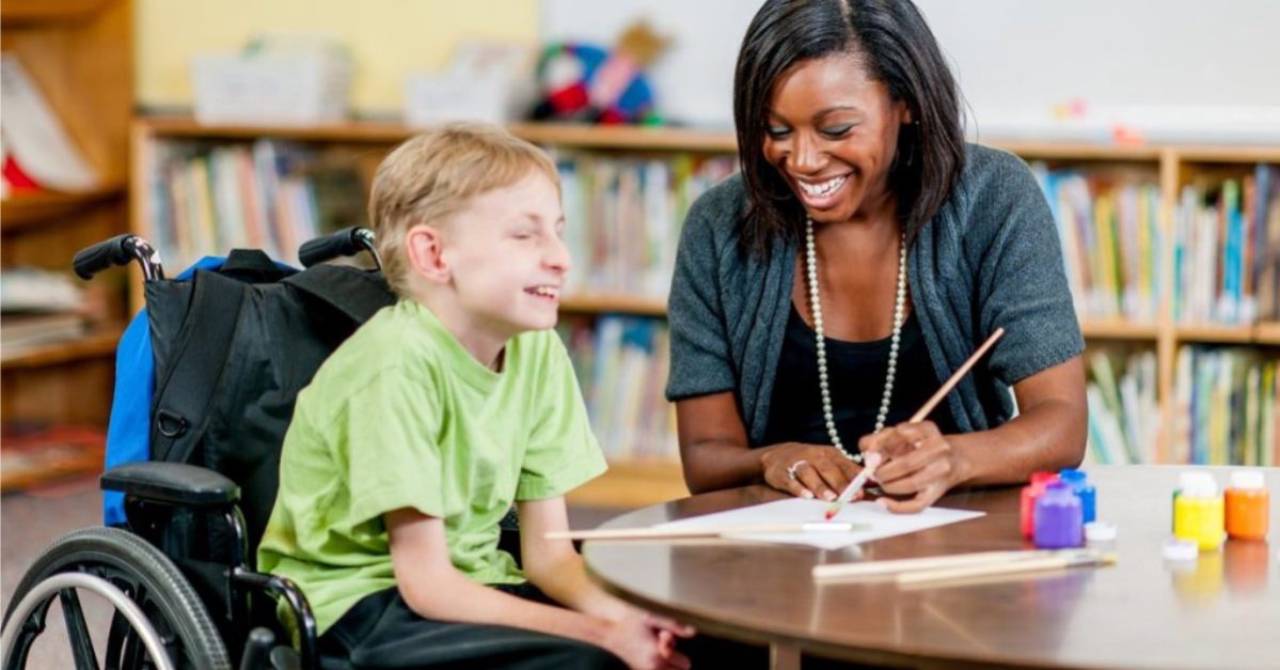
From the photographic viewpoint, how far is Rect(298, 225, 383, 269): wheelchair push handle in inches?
88.9

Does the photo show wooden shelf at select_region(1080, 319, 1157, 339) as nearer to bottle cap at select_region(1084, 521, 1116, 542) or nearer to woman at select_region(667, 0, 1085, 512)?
woman at select_region(667, 0, 1085, 512)

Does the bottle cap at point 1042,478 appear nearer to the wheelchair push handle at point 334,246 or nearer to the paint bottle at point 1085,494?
the paint bottle at point 1085,494

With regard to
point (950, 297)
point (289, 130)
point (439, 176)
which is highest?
point (289, 130)

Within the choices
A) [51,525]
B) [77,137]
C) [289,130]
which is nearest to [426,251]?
[51,525]

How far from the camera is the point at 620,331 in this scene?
179 inches

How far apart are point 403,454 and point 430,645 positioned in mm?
172

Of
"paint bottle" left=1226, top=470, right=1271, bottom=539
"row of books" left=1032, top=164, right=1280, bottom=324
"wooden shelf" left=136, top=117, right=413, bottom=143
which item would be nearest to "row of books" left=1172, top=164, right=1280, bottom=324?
"row of books" left=1032, top=164, right=1280, bottom=324

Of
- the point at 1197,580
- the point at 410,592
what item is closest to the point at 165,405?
the point at 410,592

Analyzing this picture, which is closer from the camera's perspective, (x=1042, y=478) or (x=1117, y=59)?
(x=1042, y=478)

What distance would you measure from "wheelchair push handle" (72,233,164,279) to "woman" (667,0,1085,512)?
0.60m

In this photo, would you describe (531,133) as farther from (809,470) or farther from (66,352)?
(809,470)

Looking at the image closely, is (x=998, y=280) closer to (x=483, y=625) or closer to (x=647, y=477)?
(x=483, y=625)

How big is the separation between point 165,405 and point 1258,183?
269 cm

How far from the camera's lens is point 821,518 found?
1.83 m
